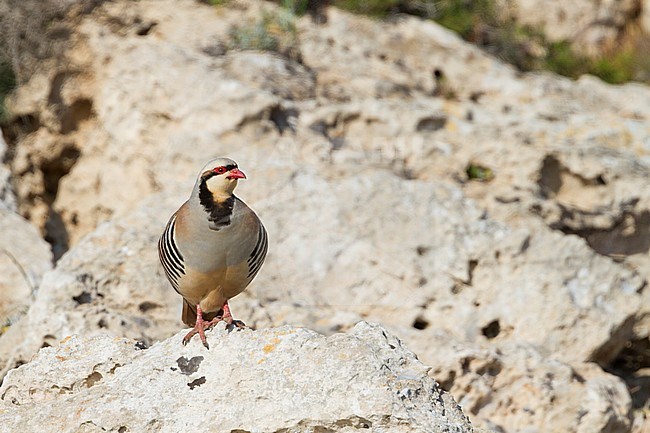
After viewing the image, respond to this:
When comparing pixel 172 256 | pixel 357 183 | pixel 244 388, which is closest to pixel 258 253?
pixel 172 256

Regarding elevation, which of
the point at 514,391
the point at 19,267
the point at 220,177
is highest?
the point at 220,177

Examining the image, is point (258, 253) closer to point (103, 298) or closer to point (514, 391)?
point (103, 298)

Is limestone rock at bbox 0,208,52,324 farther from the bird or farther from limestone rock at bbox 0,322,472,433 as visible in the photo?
limestone rock at bbox 0,322,472,433

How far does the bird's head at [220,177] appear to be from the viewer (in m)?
3.85

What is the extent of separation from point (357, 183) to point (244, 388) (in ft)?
9.83

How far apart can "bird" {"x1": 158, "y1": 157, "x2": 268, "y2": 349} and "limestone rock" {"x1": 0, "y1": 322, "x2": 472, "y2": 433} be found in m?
0.37

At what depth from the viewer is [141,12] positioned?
8.51 m

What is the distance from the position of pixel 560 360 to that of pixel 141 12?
5139mm

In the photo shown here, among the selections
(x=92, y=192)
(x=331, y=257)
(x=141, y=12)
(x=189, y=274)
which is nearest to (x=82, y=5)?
(x=141, y=12)

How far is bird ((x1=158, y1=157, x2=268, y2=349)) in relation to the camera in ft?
12.7

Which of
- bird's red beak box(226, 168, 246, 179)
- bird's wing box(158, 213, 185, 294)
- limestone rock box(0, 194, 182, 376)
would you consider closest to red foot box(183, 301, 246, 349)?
bird's wing box(158, 213, 185, 294)

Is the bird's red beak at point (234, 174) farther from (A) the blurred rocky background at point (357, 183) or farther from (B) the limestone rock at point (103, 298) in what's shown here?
(B) the limestone rock at point (103, 298)

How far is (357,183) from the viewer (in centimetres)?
608

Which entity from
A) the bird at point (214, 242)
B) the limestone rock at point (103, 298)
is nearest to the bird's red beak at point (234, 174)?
the bird at point (214, 242)
